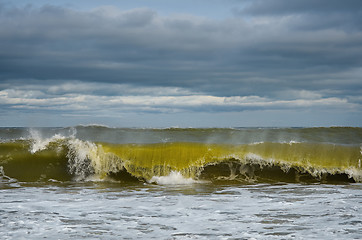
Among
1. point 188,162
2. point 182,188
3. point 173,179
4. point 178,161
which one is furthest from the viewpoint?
point 178,161

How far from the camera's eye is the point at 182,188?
32.7 ft

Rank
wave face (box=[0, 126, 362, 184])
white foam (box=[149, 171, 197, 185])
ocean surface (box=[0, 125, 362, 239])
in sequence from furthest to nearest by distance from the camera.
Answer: wave face (box=[0, 126, 362, 184])
white foam (box=[149, 171, 197, 185])
ocean surface (box=[0, 125, 362, 239])

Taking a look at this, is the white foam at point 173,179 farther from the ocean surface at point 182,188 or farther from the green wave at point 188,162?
the green wave at point 188,162

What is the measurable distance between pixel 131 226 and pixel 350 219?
10.8 ft

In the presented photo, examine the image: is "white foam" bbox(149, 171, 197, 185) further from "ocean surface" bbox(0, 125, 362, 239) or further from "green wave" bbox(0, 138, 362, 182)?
"green wave" bbox(0, 138, 362, 182)

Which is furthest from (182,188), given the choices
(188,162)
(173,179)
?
(188,162)

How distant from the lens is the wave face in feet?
38.7

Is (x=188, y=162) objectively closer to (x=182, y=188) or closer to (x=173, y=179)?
(x=173, y=179)

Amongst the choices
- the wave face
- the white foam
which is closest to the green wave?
the wave face

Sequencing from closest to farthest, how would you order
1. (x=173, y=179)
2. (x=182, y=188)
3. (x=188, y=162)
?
(x=182, y=188) → (x=173, y=179) → (x=188, y=162)

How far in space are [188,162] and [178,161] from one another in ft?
1.06

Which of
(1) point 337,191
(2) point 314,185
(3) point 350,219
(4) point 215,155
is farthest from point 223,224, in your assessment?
(4) point 215,155

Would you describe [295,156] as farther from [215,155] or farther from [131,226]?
[131,226]

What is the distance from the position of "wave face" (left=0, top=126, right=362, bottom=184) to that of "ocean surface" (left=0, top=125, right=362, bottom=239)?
3 centimetres
